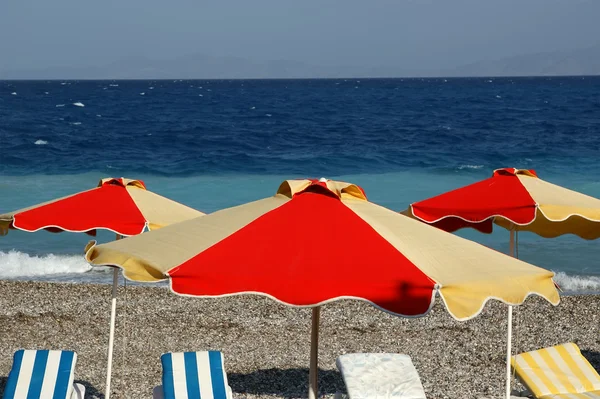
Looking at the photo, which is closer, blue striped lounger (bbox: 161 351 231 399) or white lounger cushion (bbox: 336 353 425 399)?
white lounger cushion (bbox: 336 353 425 399)

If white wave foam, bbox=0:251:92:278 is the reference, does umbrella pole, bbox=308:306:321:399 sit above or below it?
above

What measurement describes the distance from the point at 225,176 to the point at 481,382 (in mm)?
20441

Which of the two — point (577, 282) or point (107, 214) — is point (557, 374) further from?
point (577, 282)

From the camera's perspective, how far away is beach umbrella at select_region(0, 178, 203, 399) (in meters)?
5.82

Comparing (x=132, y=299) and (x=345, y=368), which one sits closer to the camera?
(x=345, y=368)

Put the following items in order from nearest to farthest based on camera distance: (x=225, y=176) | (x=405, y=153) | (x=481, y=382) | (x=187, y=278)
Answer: (x=187, y=278)
(x=481, y=382)
(x=225, y=176)
(x=405, y=153)

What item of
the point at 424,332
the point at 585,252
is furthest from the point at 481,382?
the point at 585,252

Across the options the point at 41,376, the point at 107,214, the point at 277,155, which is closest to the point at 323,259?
the point at 107,214

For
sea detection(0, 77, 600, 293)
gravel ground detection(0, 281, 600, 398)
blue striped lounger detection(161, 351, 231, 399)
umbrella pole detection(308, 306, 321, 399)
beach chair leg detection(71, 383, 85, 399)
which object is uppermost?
umbrella pole detection(308, 306, 321, 399)

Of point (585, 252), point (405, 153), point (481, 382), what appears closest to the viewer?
point (481, 382)

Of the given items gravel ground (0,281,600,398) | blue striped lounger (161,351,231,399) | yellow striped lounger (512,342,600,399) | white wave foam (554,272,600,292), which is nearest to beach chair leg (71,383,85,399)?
blue striped lounger (161,351,231,399)

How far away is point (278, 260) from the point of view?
399 cm

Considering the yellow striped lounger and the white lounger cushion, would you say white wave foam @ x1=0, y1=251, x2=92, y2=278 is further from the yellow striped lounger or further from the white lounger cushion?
the yellow striped lounger

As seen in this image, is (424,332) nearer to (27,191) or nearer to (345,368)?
(345,368)
